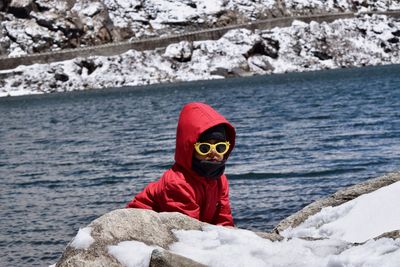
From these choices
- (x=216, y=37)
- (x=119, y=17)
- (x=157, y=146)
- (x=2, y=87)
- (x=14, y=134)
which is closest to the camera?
(x=157, y=146)

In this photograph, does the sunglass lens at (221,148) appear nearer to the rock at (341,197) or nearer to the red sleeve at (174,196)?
the red sleeve at (174,196)

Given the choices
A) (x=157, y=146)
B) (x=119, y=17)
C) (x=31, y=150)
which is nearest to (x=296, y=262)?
(x=157, y=146)

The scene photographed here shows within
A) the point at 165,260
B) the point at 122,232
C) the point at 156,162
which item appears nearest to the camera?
the point at 165,260

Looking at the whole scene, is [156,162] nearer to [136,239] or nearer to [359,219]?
[359,219]

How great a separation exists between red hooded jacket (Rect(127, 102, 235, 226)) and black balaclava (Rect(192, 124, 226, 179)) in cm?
5

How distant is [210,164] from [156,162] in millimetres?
17762

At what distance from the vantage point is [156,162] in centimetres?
2452

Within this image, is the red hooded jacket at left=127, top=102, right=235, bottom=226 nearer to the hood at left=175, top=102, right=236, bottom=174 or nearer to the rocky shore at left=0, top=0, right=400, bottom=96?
the hood at left=175, top=102, right=236, bottom=174

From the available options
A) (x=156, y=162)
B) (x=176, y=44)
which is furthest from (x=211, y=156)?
(x=176, y=44)

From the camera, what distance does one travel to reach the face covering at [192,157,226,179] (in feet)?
22.4

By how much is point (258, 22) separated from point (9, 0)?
3602 centimetres

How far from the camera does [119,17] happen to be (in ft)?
387

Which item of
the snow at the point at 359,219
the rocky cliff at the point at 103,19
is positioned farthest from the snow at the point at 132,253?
the rocky cliff at the point at 103,19

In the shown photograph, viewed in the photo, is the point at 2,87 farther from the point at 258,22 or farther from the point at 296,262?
the point at 296,262
